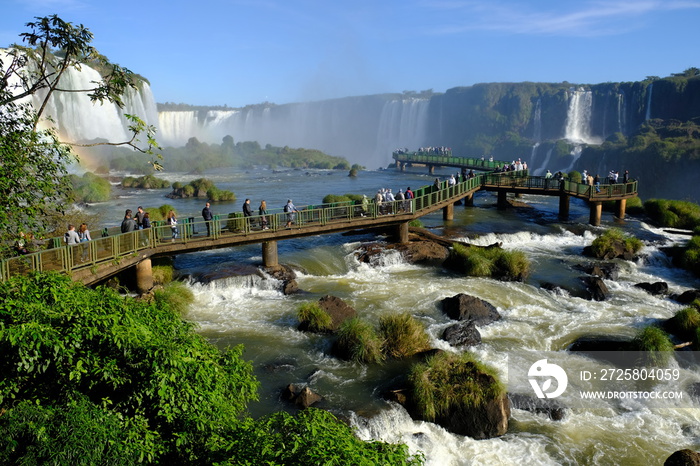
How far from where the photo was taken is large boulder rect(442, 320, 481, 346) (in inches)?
568

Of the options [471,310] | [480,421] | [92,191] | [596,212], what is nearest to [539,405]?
[480,421]

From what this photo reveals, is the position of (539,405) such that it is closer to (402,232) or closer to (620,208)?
(402,232)

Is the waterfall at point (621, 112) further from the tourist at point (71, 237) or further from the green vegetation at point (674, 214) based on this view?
the tourist at point (71, 237)

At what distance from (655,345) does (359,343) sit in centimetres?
730

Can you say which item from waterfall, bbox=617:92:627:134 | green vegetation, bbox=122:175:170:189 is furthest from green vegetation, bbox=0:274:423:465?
waterfall, bbox=617:92:627:134

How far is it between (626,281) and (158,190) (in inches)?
1515

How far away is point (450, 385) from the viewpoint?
11.3 m

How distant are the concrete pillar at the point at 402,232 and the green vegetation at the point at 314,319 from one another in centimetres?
890

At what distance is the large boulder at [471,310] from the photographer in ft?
52.3

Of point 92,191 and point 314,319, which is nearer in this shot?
point 314,319

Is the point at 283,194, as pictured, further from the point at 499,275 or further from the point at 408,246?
the point at 499,275

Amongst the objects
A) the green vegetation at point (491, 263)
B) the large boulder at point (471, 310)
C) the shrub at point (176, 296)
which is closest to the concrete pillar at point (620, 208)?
the green vegetation at point (491, 263)

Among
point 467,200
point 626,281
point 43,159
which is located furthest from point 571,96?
point 43,159

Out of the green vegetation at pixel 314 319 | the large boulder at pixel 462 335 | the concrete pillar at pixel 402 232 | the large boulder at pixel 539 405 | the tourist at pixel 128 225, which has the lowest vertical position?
the large boulder at pixel 539 405
